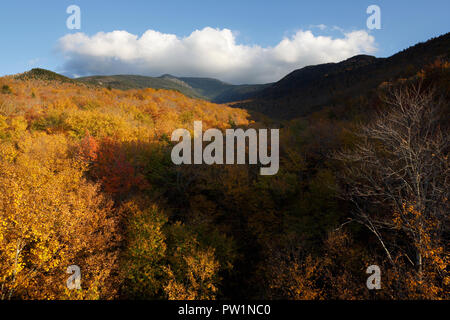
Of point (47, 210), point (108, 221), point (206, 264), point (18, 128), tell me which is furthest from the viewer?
point (18, 128)

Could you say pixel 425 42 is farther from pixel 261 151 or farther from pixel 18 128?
pixel 18 128

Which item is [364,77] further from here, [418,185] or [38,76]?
[38,76]

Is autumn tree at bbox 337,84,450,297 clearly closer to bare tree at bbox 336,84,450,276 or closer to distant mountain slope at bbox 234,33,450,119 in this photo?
bare tree at bbox 336,84,450,276

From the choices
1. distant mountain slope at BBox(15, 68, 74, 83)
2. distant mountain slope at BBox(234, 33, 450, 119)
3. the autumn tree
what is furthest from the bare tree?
distant mountain slope at BBox(15, 68, 74, 83)

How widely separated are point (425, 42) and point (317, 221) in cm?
10842

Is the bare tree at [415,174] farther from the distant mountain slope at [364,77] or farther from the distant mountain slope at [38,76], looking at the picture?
the distant mountain slope at [38,76]

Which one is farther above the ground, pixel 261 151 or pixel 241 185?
pixel 261 151

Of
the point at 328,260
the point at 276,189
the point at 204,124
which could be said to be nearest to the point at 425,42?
the point at 204,124

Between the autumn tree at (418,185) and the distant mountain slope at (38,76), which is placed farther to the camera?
the distant mountain slope at (38,76)

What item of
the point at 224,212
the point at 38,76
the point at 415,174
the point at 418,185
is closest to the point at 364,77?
the point at 224,212

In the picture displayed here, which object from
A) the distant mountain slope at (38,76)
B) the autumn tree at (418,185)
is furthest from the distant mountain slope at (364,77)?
the distant mountain slope at (38,76)

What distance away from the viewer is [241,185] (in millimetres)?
33906
